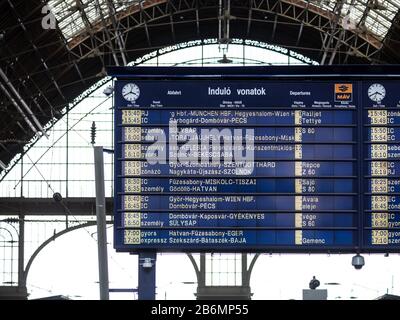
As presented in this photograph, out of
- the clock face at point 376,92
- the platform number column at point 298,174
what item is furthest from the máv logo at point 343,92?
the platform number column at point 298,174

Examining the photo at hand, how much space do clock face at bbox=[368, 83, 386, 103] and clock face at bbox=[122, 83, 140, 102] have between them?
5.42 metres

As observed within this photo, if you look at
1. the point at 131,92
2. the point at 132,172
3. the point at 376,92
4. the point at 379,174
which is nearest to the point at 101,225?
the point at 132,172

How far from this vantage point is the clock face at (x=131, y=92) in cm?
2666

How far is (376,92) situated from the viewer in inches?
1047

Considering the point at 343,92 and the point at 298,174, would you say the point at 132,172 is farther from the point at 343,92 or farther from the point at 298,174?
the point at 343,92

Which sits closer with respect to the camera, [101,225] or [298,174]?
[101,225]

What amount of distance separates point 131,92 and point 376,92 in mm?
5709

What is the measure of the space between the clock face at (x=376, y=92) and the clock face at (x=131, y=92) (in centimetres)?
542
